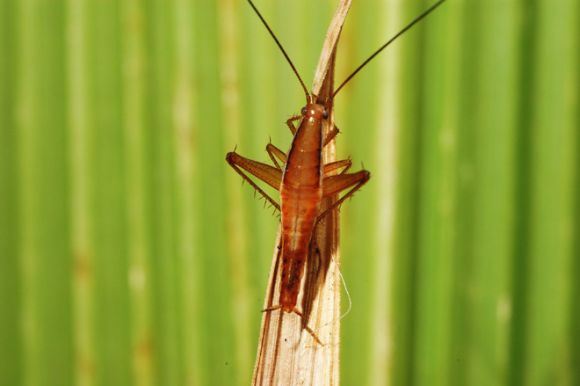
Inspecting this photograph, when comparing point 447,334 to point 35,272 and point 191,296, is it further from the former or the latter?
point 35,272

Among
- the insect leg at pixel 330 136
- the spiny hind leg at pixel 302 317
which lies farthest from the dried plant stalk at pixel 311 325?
the insect leg at pixel 330 136

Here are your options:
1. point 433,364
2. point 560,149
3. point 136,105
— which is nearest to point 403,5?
point 560,149

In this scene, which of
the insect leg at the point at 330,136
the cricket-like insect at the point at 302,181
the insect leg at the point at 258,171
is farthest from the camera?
the insect leg at the point at 258,171

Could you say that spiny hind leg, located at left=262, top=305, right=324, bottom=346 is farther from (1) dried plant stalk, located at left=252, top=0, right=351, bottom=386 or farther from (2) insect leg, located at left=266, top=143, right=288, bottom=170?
(2) insect leg, located at left=266, top=143, right=288, bottom=170

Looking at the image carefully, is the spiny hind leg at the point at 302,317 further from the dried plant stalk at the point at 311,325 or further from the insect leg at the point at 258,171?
the insect leg at the point at 258,171

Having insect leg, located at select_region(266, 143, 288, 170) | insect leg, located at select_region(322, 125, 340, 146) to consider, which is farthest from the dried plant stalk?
insect leg, located at select_region(266, 143, 288, 170)

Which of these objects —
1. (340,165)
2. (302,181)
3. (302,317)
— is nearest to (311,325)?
(302,317)

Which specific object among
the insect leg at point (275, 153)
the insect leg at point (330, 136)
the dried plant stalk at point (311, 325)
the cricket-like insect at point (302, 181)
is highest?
the insect leg at point (275, 153)
